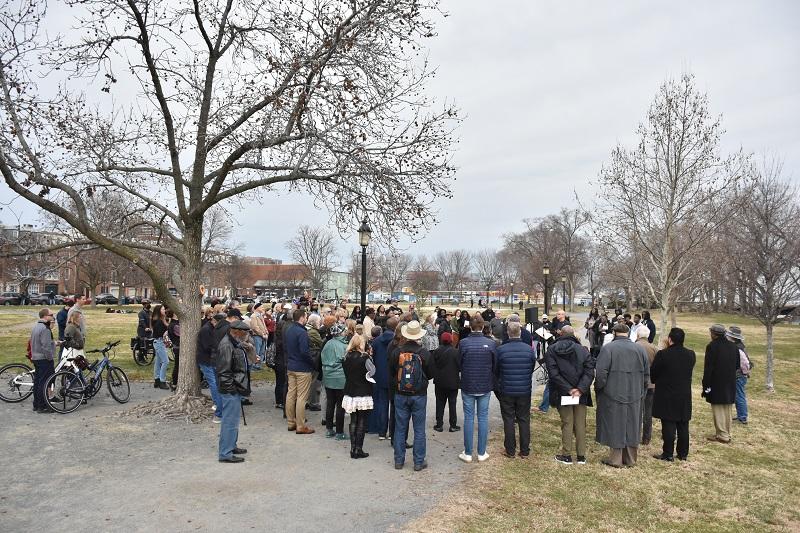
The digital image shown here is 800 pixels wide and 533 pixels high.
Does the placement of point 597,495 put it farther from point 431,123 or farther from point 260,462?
point 431,123

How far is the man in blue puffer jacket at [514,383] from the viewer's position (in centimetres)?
743

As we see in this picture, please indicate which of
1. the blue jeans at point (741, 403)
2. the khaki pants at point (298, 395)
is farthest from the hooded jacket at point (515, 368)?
the blue jeans at point (741, 403)

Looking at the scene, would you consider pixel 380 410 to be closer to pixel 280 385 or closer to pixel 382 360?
pixel 382 360

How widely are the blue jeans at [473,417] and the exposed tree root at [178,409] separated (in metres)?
4.72

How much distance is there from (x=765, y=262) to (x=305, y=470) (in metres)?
13.6

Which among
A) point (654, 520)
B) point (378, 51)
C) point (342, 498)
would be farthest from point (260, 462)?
point (378, 51)

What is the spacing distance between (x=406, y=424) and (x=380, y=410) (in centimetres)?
173

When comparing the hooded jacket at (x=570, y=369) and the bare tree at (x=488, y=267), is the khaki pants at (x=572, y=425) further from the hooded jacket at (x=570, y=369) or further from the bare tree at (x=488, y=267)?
the bare tree at (x=488, y=267)

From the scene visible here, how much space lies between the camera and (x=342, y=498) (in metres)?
5.87

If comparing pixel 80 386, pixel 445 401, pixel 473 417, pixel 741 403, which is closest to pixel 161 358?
pixel 80 386

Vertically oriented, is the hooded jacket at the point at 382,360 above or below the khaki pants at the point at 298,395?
above

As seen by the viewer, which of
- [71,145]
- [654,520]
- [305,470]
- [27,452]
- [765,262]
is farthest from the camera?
[765,262]

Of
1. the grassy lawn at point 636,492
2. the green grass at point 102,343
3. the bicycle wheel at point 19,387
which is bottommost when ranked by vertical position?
the grassy lawn at point 636,492

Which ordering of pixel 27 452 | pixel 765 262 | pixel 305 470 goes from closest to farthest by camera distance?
pixel 305 470, pixel 27 452, pixel 765 262
